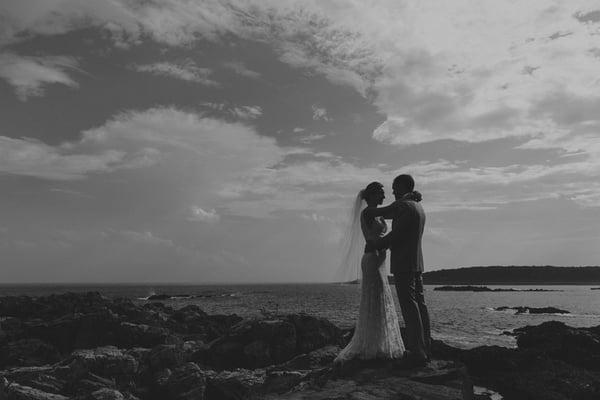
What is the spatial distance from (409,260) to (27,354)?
16124 millimetres

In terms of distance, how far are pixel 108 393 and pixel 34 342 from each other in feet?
32.3

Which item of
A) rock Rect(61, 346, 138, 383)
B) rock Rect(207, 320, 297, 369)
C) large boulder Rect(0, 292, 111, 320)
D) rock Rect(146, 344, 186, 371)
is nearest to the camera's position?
rock Rect(61, 346, 138, 383)

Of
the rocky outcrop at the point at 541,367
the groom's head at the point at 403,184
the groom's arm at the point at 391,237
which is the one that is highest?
the groom's head at the point at 403,184

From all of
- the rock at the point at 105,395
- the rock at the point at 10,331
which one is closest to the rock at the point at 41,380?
the rock at the point at 105,395

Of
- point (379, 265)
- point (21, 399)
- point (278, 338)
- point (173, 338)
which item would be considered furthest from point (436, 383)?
point (173, 338)

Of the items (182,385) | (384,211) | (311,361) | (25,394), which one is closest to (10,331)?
(25,394)

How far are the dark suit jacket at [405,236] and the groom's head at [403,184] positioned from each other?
339 millimetres

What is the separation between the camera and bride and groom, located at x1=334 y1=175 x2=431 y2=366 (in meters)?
6.86

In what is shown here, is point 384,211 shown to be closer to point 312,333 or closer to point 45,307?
point 312,333

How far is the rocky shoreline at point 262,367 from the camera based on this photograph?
639 centimetres

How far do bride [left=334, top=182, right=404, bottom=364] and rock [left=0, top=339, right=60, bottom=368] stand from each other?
1421cm

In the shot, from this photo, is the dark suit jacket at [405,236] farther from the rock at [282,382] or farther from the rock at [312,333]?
the rock at [312,333]

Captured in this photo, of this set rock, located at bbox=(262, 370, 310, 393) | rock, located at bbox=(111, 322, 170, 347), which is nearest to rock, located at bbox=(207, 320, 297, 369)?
rock, located at bbox=(111, 322, 170, 347)

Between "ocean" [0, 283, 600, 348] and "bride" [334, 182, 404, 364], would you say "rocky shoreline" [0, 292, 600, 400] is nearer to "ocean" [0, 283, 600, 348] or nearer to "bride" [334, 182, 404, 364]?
"bride" [334, 182, 404, 364]
